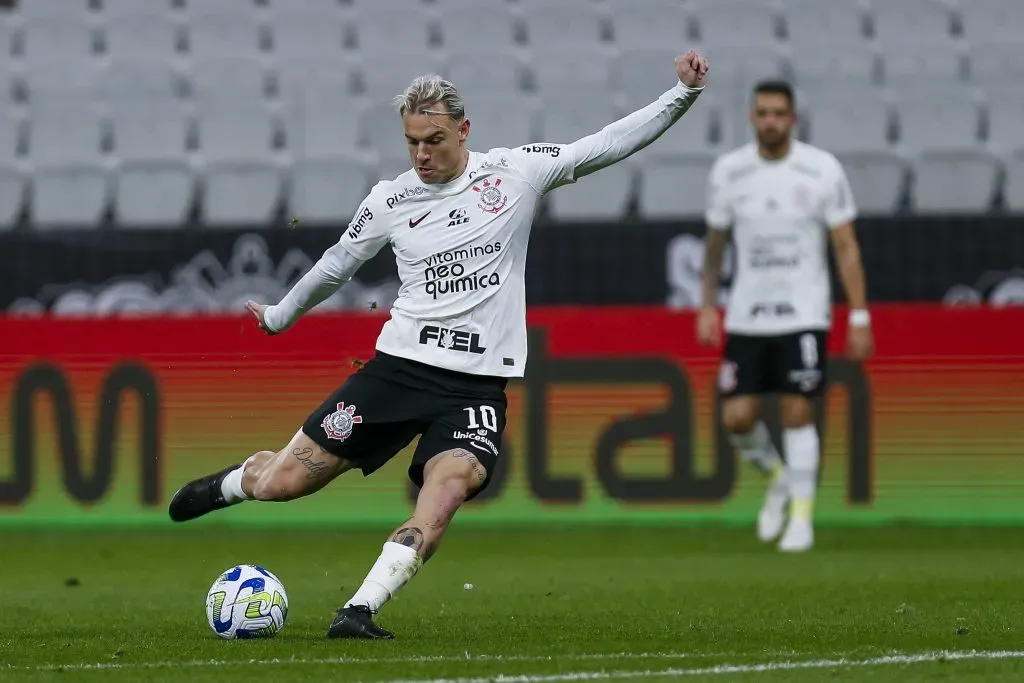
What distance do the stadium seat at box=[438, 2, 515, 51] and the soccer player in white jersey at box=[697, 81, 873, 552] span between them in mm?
5310

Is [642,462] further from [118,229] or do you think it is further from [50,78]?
[50,78]

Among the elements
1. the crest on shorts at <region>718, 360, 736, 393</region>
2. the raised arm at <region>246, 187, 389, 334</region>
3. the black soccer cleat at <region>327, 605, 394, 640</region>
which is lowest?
the black soccer cleat at <region>327, 605, 394, 640</region>

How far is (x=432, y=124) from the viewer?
19.4 feet

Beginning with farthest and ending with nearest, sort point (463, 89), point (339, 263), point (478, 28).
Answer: point (478, 28) → point (463, 89) → point (339, 263)

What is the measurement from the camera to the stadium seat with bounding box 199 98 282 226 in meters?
12.6

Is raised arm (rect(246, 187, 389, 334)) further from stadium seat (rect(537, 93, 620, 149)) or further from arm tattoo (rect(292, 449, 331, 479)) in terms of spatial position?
stadium seat (rect(537, 93, 620, 149))

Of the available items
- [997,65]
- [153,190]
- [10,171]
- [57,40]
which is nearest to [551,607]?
[153,190]

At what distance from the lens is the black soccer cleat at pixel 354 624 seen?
5555 mm

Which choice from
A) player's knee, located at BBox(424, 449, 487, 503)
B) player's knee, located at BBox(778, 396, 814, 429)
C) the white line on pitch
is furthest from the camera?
player's knee, located at BBox(778, 396, 814, 429)

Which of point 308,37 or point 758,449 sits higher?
point 308,37

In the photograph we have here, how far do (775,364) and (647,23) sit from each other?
6.01 meters

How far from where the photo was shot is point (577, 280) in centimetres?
1160

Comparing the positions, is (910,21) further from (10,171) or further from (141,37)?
(10,171)

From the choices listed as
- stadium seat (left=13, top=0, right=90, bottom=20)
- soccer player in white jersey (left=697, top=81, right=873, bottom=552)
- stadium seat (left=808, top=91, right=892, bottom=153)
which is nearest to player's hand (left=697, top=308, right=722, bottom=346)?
soccer player in white jersey (left=697, top=81, right=873, bottom=552)
